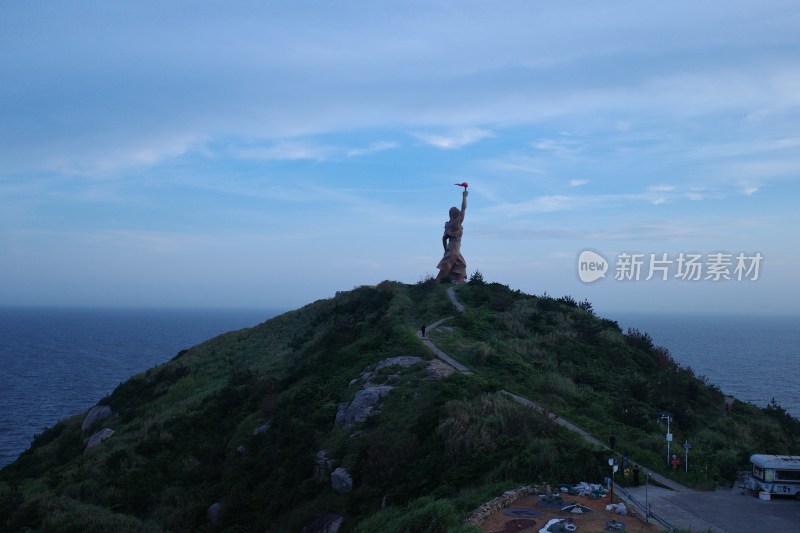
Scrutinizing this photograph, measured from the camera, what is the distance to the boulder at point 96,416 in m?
42.3

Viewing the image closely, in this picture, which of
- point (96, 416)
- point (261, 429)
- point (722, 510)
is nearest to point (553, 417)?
point (722, 510)

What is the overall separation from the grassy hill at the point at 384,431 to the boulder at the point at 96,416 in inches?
21.3

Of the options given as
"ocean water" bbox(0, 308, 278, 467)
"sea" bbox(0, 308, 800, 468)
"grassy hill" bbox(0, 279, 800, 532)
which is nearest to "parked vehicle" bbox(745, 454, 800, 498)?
"grassy hill" bbox(0, 279, 800, 532)

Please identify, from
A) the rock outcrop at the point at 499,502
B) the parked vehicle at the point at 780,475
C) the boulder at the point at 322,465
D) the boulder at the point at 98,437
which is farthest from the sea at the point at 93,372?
the parked vehicle at the point at 780,475

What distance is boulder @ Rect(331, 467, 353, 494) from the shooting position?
2120 centimetres

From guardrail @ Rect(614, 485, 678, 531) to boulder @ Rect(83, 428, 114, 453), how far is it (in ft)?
105

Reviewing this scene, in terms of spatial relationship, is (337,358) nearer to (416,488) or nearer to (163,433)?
(163,433)

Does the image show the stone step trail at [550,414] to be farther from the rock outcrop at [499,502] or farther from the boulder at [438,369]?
the rock outcrop at [499,502]

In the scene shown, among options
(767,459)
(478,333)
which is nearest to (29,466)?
(478,333)

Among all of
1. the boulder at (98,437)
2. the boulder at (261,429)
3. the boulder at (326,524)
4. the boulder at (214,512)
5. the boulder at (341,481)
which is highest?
the boulder at (341,481)

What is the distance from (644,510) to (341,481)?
10.3 metres

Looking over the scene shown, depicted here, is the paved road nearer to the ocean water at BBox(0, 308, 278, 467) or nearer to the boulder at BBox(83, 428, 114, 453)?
the boulder at BBox(83, 428, 114, 453)

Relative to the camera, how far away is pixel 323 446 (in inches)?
981

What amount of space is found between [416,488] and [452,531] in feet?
17.9
